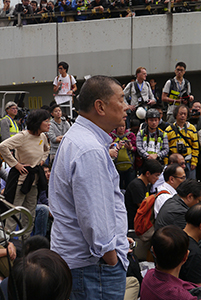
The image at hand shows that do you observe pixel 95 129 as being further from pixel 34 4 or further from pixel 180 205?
pixel 34 4

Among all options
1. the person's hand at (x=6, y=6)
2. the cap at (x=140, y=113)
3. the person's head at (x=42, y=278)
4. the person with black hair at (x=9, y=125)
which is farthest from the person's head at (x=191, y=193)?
the person's hand at (x=6, y=6)

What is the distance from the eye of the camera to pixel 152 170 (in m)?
4.25

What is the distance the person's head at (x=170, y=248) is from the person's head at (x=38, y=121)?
2.18 metres

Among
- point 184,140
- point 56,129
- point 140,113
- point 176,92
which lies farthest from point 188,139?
point 56,129

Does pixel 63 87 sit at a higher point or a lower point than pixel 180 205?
higher

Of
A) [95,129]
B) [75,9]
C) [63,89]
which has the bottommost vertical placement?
[95,129]

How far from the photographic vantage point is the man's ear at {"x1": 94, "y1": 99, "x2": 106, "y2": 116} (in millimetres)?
1666

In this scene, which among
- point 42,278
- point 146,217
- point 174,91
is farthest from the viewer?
point 174,91

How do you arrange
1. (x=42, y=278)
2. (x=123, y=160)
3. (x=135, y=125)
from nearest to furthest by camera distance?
(x=42, y=278) < (x=123, y=160) < (x=135, y=125)

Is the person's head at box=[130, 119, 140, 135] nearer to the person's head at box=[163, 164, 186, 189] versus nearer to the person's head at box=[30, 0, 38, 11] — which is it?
the person's head at box=[163, 164, 186, 189]

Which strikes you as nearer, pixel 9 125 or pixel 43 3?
pixel 9 125

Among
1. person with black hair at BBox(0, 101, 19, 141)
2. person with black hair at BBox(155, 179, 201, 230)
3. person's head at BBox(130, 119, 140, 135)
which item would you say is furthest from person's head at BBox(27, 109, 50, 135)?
person with black hair at BBox(0, 101, 19, 141)

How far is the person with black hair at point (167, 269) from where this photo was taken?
2.05 m

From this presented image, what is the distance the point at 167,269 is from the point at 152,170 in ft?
7.14
